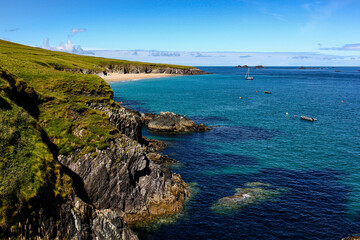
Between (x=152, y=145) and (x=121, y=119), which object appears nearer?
(x=121, y=119)

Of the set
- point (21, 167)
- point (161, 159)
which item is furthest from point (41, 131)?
point (161, 159)

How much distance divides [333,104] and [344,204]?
92.8 m

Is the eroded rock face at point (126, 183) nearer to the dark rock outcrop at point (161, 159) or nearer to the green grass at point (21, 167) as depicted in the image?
the green grass at point (21, 167)

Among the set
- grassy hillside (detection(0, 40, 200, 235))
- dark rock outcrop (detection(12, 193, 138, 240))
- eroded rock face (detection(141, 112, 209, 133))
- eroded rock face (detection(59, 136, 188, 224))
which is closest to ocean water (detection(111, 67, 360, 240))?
eroded rock face (detection(59, 136, 188, 224))

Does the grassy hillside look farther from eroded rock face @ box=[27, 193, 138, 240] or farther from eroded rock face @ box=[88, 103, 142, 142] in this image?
eroded rock face @ box=[88, 103, 142, 142]

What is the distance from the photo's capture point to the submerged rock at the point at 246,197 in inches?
1264

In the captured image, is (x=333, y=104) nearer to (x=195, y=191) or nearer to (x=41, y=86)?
(x=195, y=191)

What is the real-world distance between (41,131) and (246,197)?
27.1m

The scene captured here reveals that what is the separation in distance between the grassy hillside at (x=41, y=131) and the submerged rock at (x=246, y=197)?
54.2 ft

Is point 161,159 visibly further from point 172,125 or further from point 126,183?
point 172,125

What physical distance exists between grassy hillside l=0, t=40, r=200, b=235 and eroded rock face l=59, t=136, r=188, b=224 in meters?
1.51

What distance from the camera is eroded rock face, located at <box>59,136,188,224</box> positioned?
1129 inches

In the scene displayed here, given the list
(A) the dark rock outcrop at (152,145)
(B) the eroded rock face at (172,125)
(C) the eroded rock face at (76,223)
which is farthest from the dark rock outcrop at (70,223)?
(B) the eroded rock face at (172,125)

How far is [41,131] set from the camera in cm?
2664
